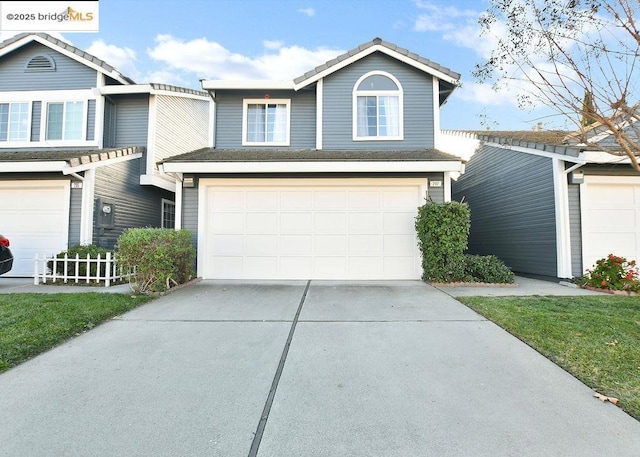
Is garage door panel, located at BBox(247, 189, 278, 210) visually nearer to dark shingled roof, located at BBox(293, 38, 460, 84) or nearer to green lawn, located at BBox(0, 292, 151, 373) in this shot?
dark shingled roof, located at BBox(293, 38, 460, 84)

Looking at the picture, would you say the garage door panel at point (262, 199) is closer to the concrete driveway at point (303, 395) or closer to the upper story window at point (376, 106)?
the upper story window at point (376, 106)

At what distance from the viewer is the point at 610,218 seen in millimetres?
7863

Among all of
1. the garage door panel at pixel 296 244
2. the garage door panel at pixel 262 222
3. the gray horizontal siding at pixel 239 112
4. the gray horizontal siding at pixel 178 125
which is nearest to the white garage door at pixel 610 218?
the garage door panel at pixel 296 244

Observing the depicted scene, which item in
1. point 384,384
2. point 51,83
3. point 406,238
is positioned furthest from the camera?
point 51,83

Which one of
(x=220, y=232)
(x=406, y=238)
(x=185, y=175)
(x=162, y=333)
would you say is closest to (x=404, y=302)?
(x=406, y=238)

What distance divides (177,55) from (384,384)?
47.8ft

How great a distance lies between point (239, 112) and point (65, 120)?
5.45 m

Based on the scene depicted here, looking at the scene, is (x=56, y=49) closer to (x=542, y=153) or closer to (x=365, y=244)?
(x=365, y=244)

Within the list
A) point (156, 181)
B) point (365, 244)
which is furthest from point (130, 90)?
point (365, 244)

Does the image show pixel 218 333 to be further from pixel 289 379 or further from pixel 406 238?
pixel 406 238

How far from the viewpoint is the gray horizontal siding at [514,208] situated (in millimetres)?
8258

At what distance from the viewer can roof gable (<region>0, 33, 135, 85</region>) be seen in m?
9.84

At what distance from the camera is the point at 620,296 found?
20.5 feet

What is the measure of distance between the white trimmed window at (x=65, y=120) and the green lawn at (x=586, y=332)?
11.5 metres
